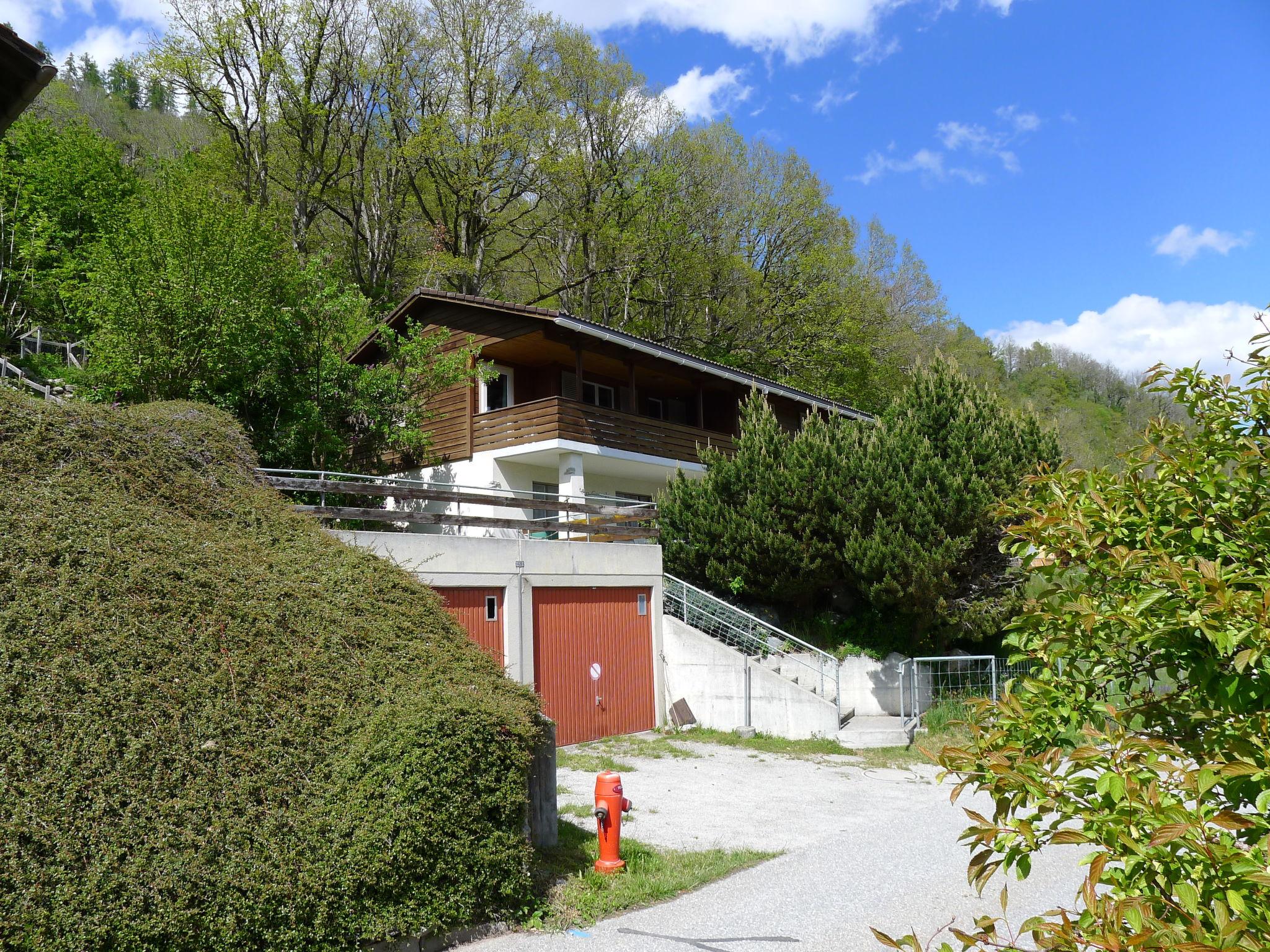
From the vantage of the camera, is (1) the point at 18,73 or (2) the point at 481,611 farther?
(2) the point at 481,611

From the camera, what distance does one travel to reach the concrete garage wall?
1548 centimetres

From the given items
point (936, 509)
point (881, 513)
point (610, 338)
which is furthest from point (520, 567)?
point (610, 338)

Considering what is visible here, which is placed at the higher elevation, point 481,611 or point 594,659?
point 481,611

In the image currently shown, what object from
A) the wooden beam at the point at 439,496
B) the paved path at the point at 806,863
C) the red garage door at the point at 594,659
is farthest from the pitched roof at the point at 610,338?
the paved path at the point at 806,863

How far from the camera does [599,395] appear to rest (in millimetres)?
27219

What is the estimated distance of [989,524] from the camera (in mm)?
17000

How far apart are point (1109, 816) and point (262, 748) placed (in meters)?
5.54

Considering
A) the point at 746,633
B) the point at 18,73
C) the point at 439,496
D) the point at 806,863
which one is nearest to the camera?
the point at 18,73

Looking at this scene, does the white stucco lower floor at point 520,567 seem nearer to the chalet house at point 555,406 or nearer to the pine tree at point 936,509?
the pine tree at point 936,509

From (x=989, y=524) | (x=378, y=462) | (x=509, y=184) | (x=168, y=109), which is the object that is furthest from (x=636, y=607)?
(x=168, y=109)

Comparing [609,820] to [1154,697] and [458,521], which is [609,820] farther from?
[458,521]

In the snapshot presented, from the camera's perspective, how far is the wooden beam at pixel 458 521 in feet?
39.2

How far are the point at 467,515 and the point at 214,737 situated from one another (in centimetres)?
1019

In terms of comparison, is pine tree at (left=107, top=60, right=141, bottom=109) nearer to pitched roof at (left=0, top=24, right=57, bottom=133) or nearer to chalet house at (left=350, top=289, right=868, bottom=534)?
chalet house at (left=350, top=289, right=868, bottom=534)
